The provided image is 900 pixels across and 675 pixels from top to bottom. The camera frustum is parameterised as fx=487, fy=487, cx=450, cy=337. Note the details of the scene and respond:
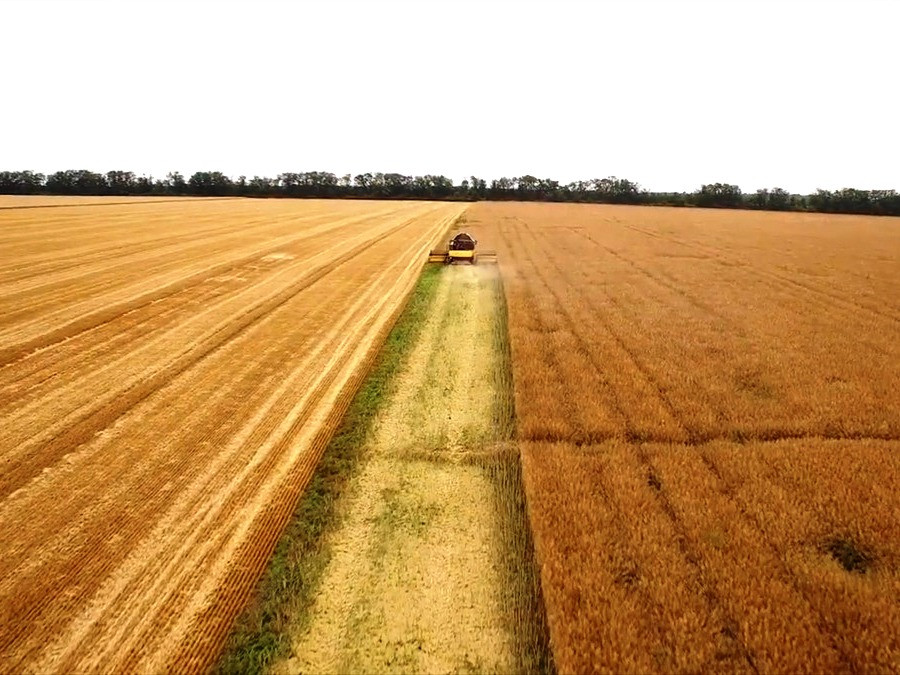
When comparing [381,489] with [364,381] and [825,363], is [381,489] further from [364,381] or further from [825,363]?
[825,363]

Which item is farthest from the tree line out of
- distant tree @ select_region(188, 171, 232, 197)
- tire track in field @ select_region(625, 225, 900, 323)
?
tire track in field @ select_region(625, 225, 900, 323)

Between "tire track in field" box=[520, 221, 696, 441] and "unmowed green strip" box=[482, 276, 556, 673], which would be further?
"tire track in field" box=[520, 221, 696, 441]

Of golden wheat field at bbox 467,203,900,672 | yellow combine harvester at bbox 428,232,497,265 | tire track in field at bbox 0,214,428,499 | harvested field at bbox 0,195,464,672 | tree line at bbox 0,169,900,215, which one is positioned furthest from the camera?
tree line at bbox 0,169,900,215

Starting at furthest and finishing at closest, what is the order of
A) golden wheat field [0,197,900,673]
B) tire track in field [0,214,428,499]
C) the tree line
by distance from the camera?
the tree line, tire track in field [0,214,428,499], golden wheat field [0,197,900,673]

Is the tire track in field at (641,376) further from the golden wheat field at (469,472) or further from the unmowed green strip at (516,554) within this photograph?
the unmowed green strip at (516,554)

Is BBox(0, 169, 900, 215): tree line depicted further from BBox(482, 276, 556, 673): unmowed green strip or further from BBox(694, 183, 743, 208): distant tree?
BBox(482, 276, 556, 673): unmowed green strip

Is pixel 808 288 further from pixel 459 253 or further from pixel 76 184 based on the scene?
pixel 76 184

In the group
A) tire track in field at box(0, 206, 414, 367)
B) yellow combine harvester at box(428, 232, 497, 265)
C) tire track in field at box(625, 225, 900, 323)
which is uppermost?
yellow combine harvester at box(428, 232, 497, 265)

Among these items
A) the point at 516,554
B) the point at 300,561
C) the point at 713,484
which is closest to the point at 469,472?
the point at 516,554
